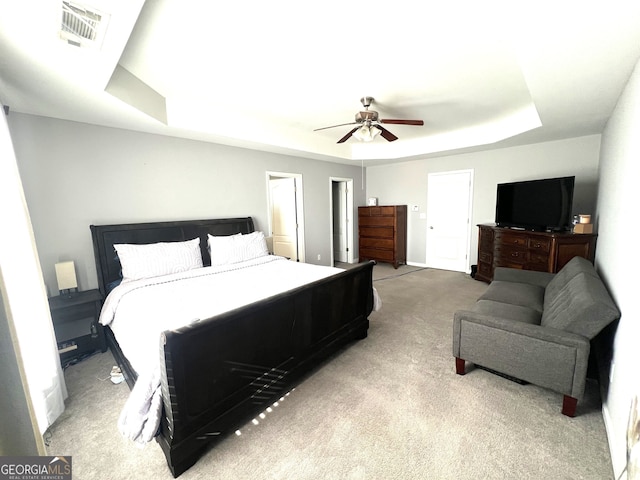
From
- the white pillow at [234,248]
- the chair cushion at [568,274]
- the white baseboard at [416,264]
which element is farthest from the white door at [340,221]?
the chair cushion at [568,274]

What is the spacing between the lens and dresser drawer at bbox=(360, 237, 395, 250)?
19.6 feet

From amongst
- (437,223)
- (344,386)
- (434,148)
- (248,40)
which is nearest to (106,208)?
(248,40)

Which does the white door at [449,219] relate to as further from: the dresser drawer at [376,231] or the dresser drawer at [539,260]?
the dresser drawer at [539,260]

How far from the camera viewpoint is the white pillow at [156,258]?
2859 mm

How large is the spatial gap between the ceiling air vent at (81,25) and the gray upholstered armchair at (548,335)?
293 centimetres

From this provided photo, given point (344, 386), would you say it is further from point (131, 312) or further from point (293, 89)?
point (293, 89)

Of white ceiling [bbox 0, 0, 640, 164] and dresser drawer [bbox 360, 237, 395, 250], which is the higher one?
white ceiling [bbox 0, 0, 640, 164]

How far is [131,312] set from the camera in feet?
7.15

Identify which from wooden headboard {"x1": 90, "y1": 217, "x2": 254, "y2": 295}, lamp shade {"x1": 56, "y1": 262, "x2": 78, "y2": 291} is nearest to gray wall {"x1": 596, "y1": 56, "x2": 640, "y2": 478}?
wooden headboard {"x1": 90, "y1": 217, "x2": 254, "y2": 295}

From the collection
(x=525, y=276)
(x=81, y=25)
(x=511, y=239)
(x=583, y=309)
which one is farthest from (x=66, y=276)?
(x=511, y=239)

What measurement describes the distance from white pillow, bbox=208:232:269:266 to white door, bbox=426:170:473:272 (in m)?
3.78

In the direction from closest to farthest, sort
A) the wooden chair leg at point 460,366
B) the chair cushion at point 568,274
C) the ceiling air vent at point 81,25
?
1. the ceiling air vent at point 81,25
2. the wooden chair leg at point 460,366
3. the chair cushion at point 568,274

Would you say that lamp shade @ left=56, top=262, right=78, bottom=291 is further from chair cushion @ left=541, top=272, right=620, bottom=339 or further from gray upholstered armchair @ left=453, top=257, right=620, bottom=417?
chair cushion @ left=541, top=272, right=620, bottom=339

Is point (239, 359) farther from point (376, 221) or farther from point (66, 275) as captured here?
point (376, 221)
